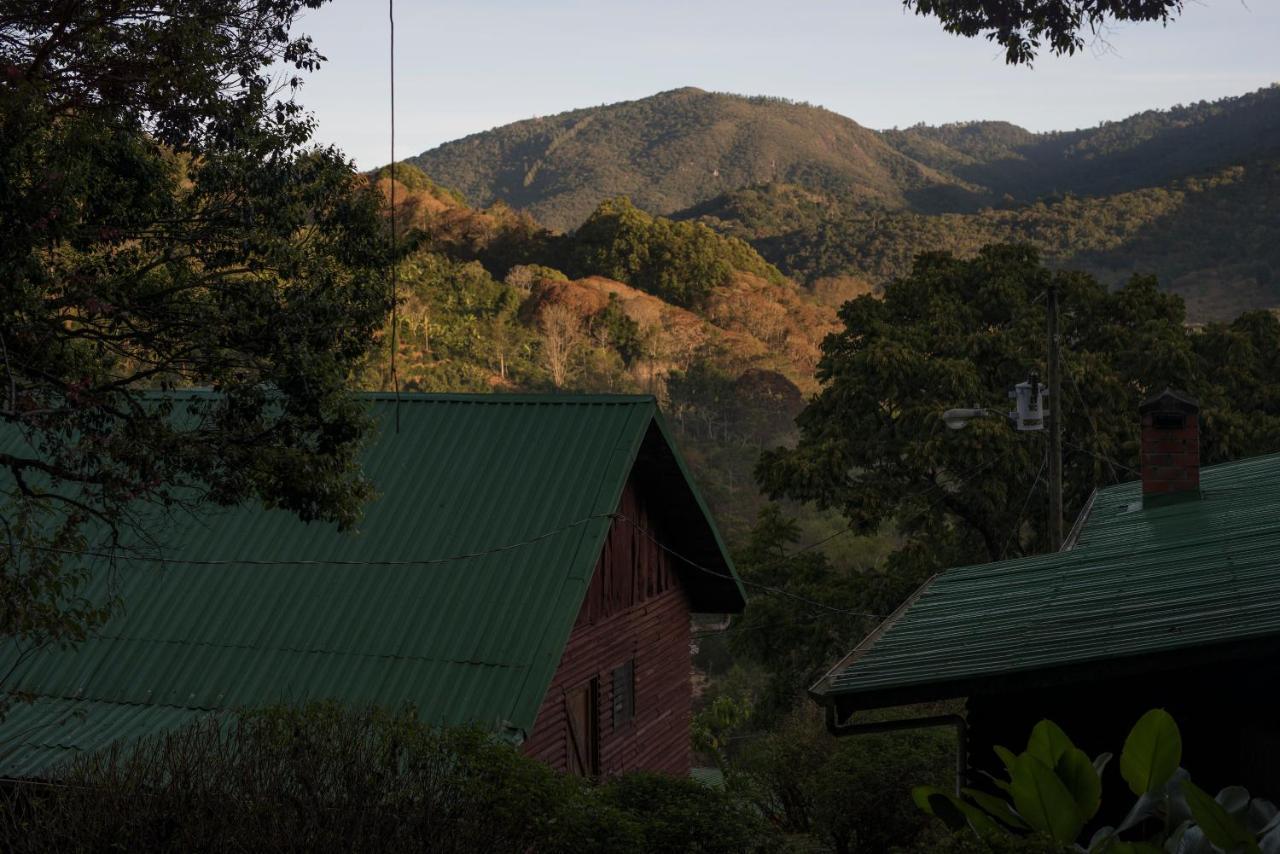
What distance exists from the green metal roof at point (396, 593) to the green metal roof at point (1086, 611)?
479 centimetres

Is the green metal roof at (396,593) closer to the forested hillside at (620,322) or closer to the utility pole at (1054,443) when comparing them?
the utility pole at (1054,443)

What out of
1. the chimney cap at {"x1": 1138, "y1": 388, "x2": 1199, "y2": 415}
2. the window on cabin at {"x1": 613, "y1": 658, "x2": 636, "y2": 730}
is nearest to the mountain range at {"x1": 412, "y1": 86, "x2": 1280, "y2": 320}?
the chimney cap at {"x1": 1138, "y1": 388, "x2": 1199, "y2": 415}

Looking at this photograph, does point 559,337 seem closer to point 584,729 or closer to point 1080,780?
point 584,729

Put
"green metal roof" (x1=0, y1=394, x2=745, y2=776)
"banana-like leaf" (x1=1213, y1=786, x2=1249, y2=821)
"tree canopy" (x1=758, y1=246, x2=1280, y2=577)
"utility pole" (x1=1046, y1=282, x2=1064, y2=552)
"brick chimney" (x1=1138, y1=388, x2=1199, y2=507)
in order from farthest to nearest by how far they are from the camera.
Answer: "tree canopy" (x1=758, y1=246, x2=1280, y2=577)
"utility pole" (x1=1046, y1=282, x2=1064, y2=552)
"brick chimney" (x1=1138, y1=388, x2=1199, y2=507)
"green metal roof" (x1=0, y1=394, x2=745, y2=776)
"banana-like leaf" (x1=1213, y1=786, x2=1249, y2=821)

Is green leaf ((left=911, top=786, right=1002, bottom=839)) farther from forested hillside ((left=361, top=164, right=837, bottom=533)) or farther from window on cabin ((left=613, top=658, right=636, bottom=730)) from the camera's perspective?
forested hillside ((left=361, top=164, right=837, bottom=533))

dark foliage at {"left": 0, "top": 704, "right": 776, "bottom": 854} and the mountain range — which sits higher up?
the mountain range

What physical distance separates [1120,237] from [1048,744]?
107 metres

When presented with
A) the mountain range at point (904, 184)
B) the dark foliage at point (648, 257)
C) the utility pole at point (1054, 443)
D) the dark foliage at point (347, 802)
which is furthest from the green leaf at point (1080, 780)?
the mountain range at point (904, 184)

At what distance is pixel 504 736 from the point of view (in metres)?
13.3

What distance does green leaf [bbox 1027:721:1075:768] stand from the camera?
500 centimetres

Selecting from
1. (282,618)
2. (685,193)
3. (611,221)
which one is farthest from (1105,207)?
(282,618)

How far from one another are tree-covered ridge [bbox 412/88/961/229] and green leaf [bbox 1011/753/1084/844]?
149 m

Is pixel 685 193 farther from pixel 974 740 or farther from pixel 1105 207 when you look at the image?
pixel 974 740

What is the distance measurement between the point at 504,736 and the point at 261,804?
4400 mm
